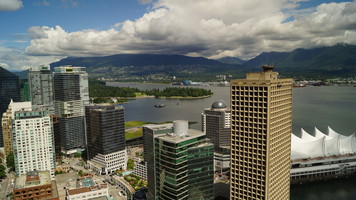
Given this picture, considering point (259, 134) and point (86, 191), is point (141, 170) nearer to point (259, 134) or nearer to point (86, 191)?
point (86, 191)

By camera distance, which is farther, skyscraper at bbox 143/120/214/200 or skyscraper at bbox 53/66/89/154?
skyscraper at bbox 53/66/89/154

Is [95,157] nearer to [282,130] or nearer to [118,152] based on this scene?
[118,152]

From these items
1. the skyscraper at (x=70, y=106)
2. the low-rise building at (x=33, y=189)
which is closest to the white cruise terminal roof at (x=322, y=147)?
the low-rise building at (x=33, y=189)

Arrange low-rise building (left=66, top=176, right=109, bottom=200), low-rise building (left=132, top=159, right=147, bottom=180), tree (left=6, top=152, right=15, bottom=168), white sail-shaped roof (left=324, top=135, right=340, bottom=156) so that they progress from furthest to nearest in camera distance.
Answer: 1. tree (left=6, top=152, right=15, bottom=168)
2. white sail-shaped roof (left=324, top=135, right=340, bottom=156)
3. low-rise building (left=132, top=159, right=147, bottom=180)
4. low-rise building (left=66, top=176, right=109, bottom=200)

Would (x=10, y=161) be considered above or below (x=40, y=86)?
below

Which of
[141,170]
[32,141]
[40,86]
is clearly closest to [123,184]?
[141,170]

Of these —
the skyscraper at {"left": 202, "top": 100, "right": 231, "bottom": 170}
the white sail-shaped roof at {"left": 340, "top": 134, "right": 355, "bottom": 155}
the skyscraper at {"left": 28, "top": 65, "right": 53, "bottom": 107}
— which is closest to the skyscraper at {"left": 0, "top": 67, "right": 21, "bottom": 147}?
the skyscraper at {"left": 28, "top": 65, "right": 53, "bottom": 107}

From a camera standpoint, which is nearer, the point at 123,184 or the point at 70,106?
the point at 123,184

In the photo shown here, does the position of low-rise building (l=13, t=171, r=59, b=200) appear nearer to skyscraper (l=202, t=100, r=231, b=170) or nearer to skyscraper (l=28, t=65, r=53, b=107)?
skyscraper (l=202, t=100, r=231, b=170)
